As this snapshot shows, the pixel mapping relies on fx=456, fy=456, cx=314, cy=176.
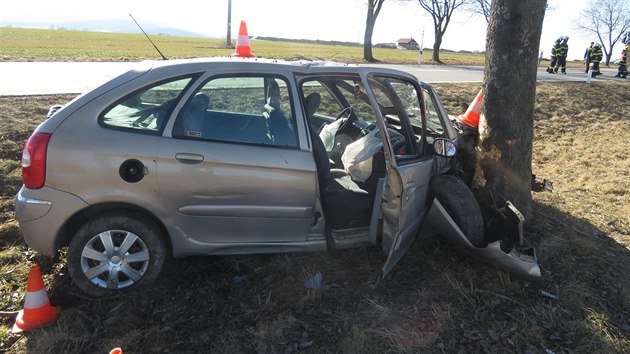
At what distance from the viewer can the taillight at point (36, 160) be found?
9.82 ft

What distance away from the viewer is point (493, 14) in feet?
13.9

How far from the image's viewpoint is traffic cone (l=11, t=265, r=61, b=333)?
293 centimetres

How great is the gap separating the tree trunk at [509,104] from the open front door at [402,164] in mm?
742

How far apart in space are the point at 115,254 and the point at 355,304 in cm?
174

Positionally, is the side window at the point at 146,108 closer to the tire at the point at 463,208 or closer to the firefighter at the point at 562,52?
the tire at the point at 463,208

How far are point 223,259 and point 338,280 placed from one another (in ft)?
3.24

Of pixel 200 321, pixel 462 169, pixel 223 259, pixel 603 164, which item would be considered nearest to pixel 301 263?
pixel 223 259

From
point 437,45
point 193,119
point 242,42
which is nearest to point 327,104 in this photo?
point 242,42

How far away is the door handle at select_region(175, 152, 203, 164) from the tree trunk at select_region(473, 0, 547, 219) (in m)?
2.72

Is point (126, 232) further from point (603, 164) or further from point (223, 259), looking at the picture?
point (603, 164)

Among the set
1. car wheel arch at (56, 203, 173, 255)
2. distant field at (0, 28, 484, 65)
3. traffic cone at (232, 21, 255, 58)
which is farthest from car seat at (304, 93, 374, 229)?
distant field at (0, 28, 484, 65)

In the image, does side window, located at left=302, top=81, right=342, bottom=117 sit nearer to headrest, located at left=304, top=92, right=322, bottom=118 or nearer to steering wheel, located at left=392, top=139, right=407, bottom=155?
headrest, located at left=304, top=92, right=322, bottom=118

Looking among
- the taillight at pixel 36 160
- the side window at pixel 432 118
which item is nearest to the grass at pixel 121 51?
the side window at pixel 432 118

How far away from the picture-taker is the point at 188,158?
3154 mm
